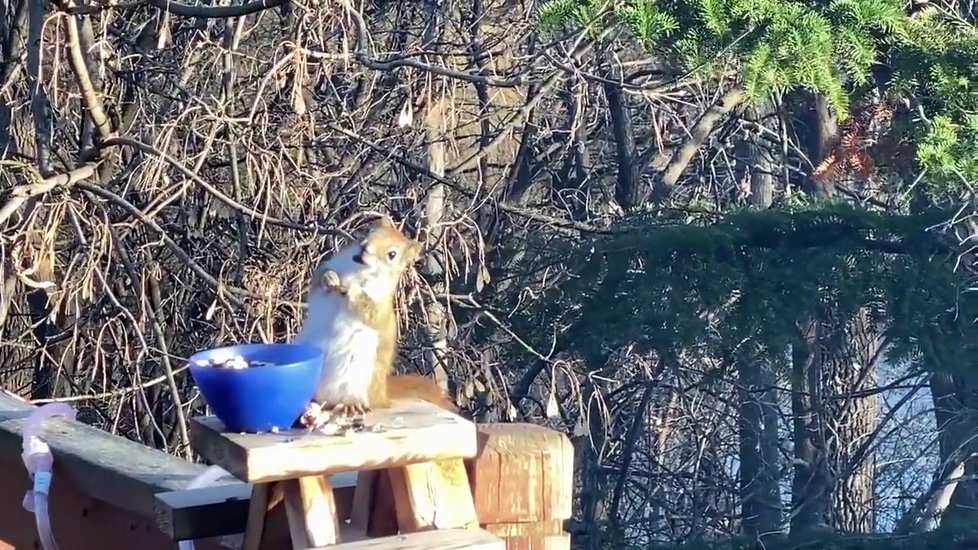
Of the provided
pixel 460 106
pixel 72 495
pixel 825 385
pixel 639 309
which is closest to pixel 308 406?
pixel 72 495

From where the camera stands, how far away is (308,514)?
4.29 ft

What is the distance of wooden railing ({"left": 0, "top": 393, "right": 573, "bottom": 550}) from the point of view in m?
1.45

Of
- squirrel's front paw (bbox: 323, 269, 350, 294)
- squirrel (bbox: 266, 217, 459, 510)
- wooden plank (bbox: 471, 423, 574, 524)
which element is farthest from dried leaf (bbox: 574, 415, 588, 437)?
wooden plank (bbox: 471, 423, 574, 524)

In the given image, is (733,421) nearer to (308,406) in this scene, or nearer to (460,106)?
(460,106)

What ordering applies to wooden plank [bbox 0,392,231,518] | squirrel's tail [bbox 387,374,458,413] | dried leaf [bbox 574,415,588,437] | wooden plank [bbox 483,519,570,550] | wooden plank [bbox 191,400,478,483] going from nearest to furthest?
wooden plank [bbox 191,400,478,483]
wooden plank [bbox 483,519,570,550]
squirrel's tail [bbox 387,374,458,413]
wooden plank [bbox 0,392,231,518]
dried leaf [bbox 574,415,588,437]

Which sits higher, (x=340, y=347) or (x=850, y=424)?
(x=340, y=347)

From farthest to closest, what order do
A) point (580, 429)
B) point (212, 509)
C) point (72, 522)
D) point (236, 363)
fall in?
point (580, 429), point (72, 522), point (212, 509), point (236, 363)

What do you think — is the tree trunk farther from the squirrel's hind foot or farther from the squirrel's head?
the squirrel's hind foot

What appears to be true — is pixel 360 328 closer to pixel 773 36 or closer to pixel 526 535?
pixel 526 535

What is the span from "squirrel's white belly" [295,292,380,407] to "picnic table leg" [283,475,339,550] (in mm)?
189

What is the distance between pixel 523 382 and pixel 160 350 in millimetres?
1567

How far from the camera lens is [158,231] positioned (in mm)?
3322

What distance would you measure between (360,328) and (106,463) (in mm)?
525

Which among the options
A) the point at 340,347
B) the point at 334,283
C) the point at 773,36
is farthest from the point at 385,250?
the point at 773,36
